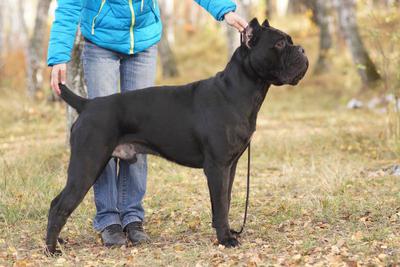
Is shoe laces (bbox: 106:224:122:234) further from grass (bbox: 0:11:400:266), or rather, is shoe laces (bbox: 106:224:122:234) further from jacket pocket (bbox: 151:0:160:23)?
jacket pocket (bbox: 151:0:160:23)

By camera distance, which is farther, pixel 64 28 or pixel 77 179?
pixel 64 28

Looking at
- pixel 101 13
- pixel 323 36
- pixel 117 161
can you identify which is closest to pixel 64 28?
pixel 101 13

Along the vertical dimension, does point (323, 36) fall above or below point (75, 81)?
below

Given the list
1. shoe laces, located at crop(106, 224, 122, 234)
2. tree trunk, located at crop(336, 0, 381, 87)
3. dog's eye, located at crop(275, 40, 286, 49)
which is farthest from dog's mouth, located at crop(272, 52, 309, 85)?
tree trunk, located at crop(336, 0, 381, 87)

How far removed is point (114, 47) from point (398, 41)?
4311 millimetres

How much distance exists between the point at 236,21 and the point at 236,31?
29.9ft

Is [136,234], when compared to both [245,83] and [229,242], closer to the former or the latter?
[229,242]

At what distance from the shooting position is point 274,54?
463 cm

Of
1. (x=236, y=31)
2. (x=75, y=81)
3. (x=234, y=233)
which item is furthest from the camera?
(x=236, y=31)

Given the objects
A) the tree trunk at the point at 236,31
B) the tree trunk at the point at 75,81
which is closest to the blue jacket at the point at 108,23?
the tree trunk at the point at 75,81

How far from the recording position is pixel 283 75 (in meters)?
4.64

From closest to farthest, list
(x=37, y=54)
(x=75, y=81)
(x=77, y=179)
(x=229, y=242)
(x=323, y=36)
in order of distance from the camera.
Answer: (x=77, y=179), (x=229, y=242), (x=75, y=81), (x=37, y=54), (x=323, y=36)

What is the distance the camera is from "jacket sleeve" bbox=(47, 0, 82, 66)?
195 inches

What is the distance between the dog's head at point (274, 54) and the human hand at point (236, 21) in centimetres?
14
